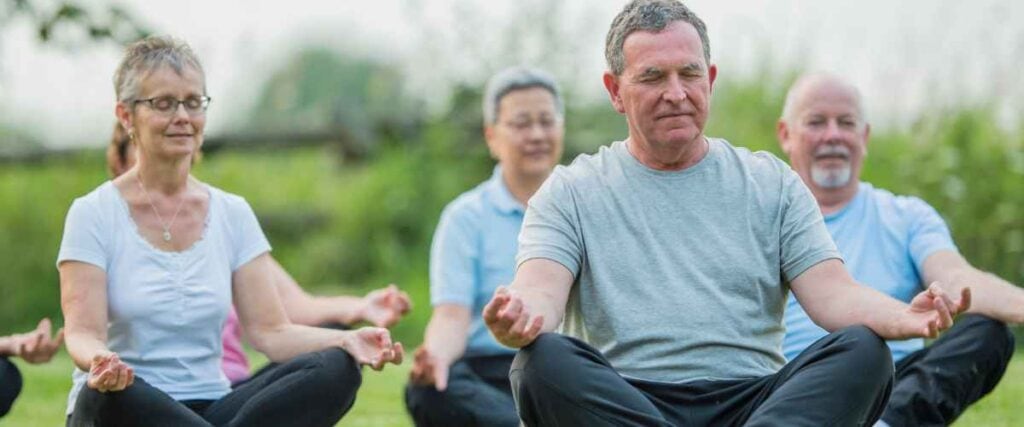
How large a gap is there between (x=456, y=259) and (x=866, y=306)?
2.21m

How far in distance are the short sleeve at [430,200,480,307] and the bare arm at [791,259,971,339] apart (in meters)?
1.91

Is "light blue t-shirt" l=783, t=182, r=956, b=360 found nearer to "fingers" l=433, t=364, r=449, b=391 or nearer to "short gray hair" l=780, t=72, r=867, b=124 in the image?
"short gray hair" l=780, t=72, r=867, b=124

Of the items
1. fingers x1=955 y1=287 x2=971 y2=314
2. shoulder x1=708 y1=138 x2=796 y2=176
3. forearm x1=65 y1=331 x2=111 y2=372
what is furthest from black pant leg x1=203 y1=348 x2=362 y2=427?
fingers x1=955 y1=287 x2=971 y2=314

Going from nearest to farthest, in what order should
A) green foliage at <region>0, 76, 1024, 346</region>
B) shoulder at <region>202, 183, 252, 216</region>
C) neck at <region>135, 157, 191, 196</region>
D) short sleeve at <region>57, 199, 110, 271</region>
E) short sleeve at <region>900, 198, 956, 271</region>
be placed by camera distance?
1. short sleeve at <region>57, 199, 110, 271</region>
2. neck at <region>135, 157, 191, 196</region>
3. shoulder at <region>202, 183, 252, 216</region>
4. short sleeve at <region>900, 198, 956, 271</region>
5. green foliage at <region>0, 76, 1024, 346</region>

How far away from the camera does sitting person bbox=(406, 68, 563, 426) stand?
16.7 ft

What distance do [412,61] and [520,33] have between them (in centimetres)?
104

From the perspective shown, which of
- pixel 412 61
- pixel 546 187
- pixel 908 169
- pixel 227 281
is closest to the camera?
pixel 546 187

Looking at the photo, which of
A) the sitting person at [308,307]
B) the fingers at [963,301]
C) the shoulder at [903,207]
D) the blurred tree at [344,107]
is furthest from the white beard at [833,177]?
the blurred tree at [344,107]

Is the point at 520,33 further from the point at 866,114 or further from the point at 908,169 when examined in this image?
the point at 866,114

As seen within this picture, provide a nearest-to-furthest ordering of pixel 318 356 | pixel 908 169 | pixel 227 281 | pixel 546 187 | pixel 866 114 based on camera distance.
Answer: pixel 546 187 → pixel 318 356 → pixel 227 281 → pixel 866 114 → pixel 908 169

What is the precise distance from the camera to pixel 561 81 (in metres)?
11.5

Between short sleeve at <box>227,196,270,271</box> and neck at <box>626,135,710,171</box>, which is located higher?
neck at <box>626,135,710,171</box>

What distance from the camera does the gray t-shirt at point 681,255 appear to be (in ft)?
11.7

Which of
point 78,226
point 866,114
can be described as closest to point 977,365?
point 866,114
